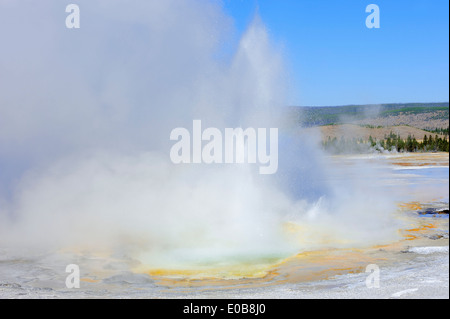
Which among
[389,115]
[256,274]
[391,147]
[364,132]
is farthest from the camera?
[389,115]

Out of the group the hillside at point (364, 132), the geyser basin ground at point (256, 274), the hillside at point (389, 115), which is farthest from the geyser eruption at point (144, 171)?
the hillside at point (389, 115)

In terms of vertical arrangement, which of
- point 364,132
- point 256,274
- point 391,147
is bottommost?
point 256,274

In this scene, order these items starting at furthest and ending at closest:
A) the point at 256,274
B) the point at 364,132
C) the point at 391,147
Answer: the point at 364,132
the point at 391,147
the point at 256,274

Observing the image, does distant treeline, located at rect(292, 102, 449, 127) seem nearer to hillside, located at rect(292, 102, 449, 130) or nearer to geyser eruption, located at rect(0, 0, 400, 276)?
hillside, located at rect(292, 102, 449, 130)

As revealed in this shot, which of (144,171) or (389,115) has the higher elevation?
(389,115)

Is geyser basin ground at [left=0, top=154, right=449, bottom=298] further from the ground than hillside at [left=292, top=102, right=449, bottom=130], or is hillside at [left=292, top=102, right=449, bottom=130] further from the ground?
hillside at [left=292, top=102, right=449, bottom=130]

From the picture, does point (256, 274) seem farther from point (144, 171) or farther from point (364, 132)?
point (364, 132)

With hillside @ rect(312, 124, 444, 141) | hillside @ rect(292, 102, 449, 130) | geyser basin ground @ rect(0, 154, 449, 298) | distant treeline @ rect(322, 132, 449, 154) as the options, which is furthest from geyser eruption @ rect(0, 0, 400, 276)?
hillside @ rect(292, 102, 449, 130)

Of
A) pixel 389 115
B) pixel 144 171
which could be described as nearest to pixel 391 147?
pixel 144 171
